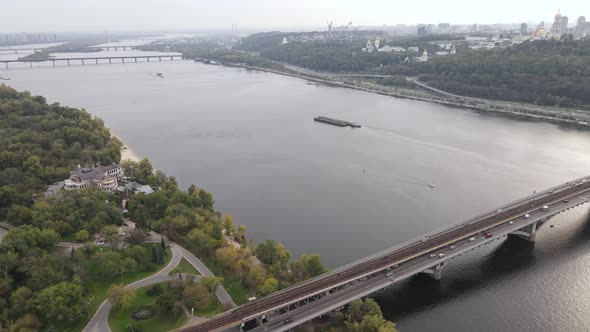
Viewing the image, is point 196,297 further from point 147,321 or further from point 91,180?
point 91,180

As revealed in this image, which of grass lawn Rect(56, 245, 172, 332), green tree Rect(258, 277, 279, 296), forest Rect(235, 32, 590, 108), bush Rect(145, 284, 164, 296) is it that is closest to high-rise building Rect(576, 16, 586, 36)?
forest Rect(235, 32, 590, 108)

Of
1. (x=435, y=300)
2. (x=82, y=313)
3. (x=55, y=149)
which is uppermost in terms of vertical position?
(x=55, y=149)

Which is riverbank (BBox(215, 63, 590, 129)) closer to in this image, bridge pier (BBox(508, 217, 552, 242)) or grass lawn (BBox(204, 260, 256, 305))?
bridge pier (BBox(508, 217, 552, 242))

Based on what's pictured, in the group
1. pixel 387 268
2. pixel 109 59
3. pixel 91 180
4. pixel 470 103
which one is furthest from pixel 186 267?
pixel 109 59

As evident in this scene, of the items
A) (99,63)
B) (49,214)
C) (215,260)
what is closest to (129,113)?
(49,214)

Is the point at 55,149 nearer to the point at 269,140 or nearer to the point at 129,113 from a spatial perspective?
the point at 269,140
